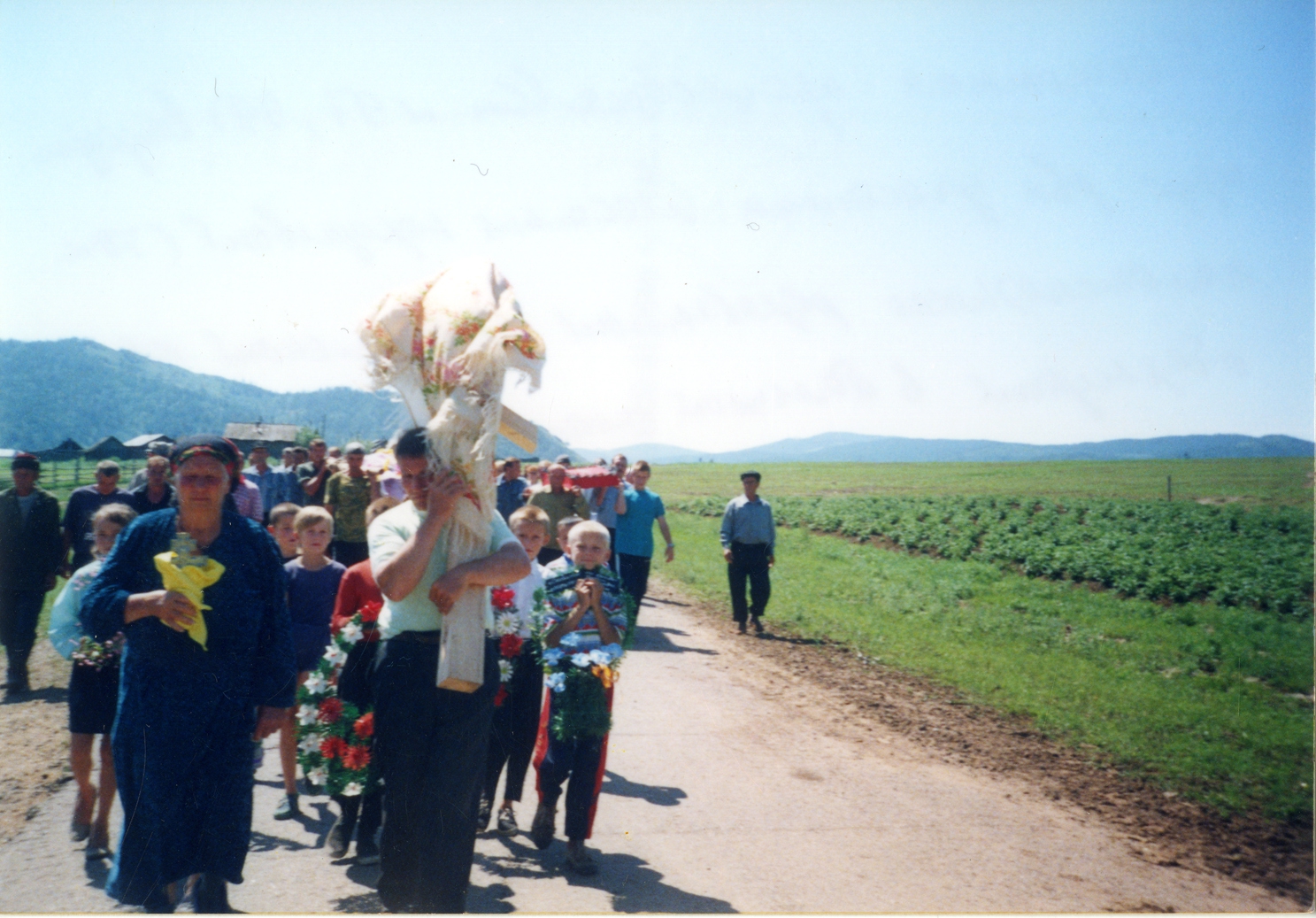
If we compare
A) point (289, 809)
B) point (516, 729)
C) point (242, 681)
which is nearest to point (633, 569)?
point (516, 729)

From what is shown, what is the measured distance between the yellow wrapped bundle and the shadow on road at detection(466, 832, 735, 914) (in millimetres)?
1827

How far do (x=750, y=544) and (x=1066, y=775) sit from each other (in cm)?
548

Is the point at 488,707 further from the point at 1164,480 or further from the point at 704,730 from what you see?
the point at 1164,480

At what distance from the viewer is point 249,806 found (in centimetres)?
338

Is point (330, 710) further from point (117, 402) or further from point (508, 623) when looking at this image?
point (117, 402)

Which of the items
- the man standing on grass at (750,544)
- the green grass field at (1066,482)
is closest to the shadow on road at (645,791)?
the man standing on grass at (750,544)

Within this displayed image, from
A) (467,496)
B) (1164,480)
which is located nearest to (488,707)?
(467,496)

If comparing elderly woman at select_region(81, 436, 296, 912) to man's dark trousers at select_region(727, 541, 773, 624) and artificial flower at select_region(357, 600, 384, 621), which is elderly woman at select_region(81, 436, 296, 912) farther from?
man's dark trousers at select_region(727, 541, 773, 624)

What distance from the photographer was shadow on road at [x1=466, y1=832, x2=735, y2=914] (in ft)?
13.1

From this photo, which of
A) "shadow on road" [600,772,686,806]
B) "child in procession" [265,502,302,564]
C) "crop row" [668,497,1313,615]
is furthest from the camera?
"crop row" [668,497,1313,615]

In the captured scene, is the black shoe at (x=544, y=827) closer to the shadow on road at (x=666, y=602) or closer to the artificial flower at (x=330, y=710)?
the artificial flower at (x=330, y=710)

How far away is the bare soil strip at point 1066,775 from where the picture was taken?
4961 millimetres

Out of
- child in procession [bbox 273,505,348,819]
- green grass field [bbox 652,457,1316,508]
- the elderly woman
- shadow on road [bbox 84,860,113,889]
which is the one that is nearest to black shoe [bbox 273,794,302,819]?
child in procession [bbox 273,505,348,819]

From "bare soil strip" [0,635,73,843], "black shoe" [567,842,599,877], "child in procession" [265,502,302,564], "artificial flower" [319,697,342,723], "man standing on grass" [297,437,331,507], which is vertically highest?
"man standing on grass" [297,437,331,507]
